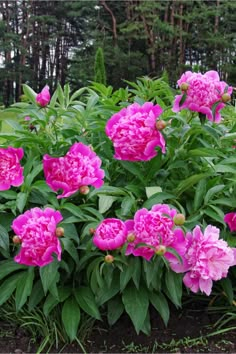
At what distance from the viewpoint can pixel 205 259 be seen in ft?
3.68

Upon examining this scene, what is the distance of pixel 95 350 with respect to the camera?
1245mm

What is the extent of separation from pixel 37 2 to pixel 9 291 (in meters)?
22.5

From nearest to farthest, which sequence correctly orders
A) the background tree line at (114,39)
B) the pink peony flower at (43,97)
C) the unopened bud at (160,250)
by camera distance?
the unopened bud at (160,250), the pink peony flower at (43,97), the background tree line at (114,39)

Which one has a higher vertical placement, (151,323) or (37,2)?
(151,323)

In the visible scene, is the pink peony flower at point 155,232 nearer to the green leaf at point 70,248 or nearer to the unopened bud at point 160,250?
the unopened bud at point 160,250

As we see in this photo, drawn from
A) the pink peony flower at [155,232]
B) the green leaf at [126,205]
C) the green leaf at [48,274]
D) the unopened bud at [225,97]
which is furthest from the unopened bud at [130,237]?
the unopened bud at [225,97]

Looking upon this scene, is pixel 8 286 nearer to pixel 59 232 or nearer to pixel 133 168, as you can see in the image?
pixel 59 232

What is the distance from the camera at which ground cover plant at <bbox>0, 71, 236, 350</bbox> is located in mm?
1107

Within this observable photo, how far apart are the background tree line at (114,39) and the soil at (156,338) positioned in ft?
55.1

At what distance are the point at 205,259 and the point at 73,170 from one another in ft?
1.31

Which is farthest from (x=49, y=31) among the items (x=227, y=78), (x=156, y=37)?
(x=227, y=78)

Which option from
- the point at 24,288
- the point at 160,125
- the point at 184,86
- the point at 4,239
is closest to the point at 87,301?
the point at 24,288

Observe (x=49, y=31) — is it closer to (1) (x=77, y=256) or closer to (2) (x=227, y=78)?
(2) (x=227, y=78)

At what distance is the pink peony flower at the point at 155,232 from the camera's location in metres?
1.08
